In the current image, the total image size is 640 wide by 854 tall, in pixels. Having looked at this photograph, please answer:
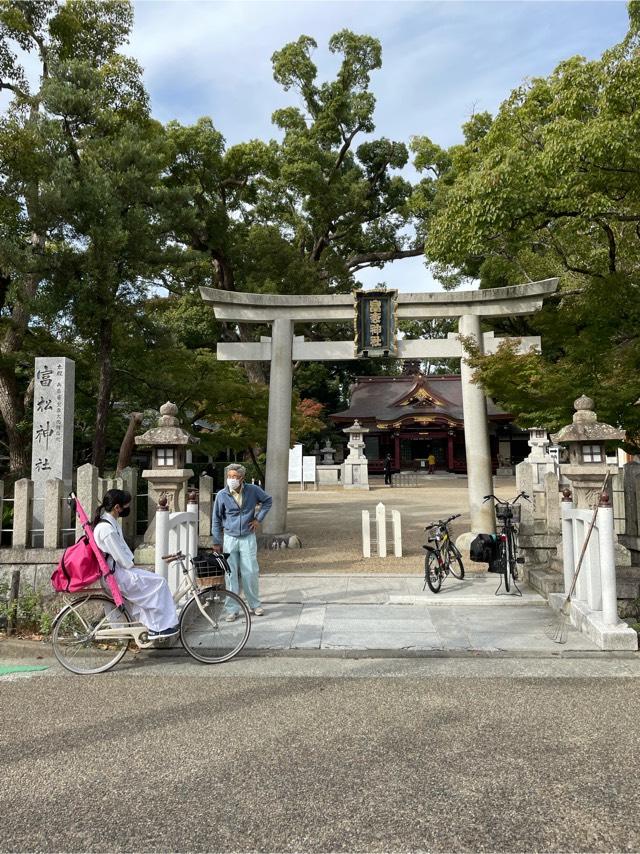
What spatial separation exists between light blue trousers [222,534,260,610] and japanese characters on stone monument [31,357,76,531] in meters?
4.27

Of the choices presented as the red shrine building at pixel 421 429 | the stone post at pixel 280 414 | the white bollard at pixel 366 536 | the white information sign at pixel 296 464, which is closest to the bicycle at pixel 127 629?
the white bollard at pixel 366 536

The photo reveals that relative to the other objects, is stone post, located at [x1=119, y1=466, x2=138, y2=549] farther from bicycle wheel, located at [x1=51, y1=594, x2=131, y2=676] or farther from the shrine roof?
the shrine roof

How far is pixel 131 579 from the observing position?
196 inches

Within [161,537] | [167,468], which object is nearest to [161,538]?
[161,537]

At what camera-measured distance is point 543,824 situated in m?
2.70

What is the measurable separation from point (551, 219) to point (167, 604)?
9.31 metres

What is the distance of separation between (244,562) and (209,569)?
3.20ft

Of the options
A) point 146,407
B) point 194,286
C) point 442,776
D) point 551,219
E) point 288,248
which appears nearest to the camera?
point 442,776

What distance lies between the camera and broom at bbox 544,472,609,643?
5722mm

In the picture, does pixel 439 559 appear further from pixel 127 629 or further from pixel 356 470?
pixel 356 470

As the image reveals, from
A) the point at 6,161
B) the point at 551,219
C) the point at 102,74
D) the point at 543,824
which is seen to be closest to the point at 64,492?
the point at 543,824

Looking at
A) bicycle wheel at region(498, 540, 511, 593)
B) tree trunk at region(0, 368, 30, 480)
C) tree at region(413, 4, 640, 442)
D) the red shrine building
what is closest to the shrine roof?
the red shrine building

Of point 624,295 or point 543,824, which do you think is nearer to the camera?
point 543,824

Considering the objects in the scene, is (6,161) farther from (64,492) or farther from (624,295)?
(624,295)
